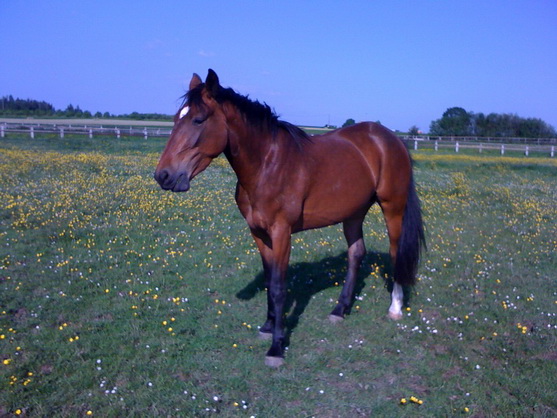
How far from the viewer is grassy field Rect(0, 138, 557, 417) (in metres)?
3.98

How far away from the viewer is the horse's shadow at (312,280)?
6055mm

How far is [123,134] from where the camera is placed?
→ 42.8 m

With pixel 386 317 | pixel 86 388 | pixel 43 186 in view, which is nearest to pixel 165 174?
pixel 86 388

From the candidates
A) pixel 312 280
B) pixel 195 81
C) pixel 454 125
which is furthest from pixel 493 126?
pixel 195 81

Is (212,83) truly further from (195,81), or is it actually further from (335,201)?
(335,201)

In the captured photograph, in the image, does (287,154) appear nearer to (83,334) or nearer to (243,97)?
(243,97)

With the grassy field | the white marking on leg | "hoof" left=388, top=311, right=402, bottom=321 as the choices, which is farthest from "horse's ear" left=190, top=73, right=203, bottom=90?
"hoof" left=388, top=311, right=402, bottom=321

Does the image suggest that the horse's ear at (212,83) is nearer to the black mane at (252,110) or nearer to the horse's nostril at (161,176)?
the black mane at (252,110)

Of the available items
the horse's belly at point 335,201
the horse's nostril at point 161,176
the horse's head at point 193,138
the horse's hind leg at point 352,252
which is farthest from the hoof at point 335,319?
the horse's nostril at point 161,176

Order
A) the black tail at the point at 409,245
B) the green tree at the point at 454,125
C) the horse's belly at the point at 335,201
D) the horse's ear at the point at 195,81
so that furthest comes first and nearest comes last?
the green tree at the point at 454,125, the black tail at the point at 409,245, the horse's belly at the point at 335,201, the horse's ear at the point at 195,81

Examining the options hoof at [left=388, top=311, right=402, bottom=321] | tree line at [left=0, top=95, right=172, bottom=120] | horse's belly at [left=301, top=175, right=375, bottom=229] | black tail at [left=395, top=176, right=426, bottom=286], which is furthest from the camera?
tree line at [left=0, top=95, right=172, bottom=120]

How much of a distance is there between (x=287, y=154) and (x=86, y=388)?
2.80 meters

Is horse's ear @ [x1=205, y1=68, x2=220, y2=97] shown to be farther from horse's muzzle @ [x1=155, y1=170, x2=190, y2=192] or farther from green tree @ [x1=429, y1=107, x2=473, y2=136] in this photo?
green tree @ [x1=429, y1=107, x2=473, y2=136]

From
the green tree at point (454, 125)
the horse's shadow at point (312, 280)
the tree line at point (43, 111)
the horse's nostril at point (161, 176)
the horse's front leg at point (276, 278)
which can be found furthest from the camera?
the tree line at point (43, 111)
